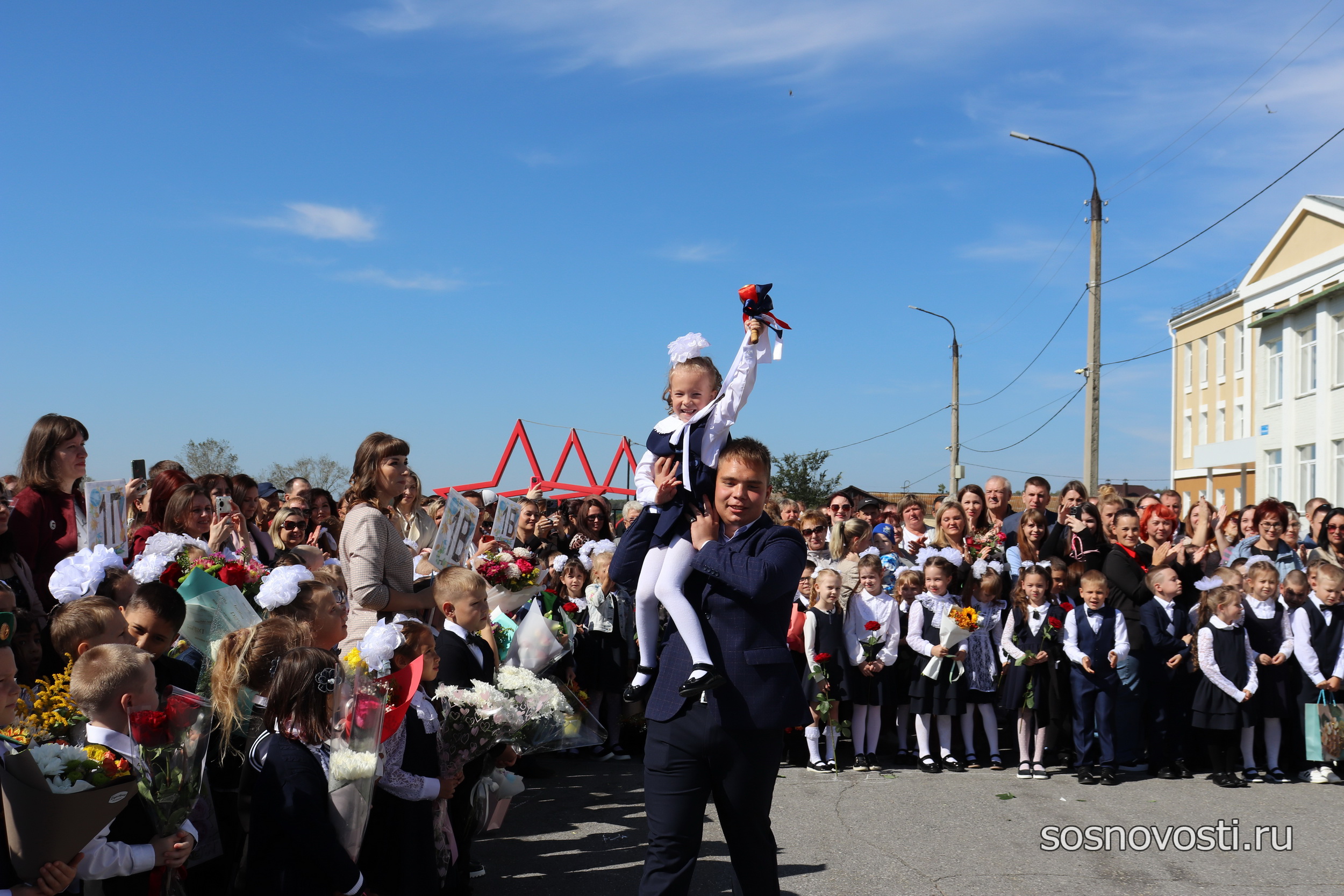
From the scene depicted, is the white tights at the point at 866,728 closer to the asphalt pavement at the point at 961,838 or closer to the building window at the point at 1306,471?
the asphalt pavement at the point at 961,838

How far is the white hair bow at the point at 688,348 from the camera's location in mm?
4031

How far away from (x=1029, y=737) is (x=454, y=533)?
4.79m

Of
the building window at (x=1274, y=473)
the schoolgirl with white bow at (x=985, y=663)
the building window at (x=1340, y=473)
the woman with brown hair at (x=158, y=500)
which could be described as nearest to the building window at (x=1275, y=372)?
the building window at (x=1274, y=473)

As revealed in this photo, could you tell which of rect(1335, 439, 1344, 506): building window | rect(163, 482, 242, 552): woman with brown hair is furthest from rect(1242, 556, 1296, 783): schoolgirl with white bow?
rect(1335, 439, 1344, 506): building window

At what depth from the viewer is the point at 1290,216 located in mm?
36719

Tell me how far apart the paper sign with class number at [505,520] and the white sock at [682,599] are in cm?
469

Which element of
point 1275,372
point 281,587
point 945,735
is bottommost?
point 945,735

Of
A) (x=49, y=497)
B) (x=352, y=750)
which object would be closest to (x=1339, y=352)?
(x=49, y=497)

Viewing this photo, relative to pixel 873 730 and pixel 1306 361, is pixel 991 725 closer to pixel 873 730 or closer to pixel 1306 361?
pixel 873 730

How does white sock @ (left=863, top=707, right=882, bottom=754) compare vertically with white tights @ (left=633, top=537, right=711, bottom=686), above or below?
below

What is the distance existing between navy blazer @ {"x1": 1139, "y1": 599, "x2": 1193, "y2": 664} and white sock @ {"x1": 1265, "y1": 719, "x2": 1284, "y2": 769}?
2.43 feet

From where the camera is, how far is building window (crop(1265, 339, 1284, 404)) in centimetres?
3706

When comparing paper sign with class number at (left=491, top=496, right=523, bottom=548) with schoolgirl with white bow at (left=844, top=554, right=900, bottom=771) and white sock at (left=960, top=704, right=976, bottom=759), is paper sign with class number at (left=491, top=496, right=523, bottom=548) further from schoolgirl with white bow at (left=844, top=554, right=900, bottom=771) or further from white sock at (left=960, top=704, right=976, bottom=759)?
white sock at (left=960, top=704, right=976, bottom=759)

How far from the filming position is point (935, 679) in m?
8.40
